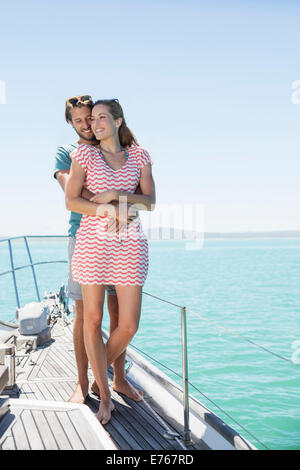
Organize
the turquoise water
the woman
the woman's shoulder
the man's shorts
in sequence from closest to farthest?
the woman, the woman's shoulder, the man's shorts, the turquoise water

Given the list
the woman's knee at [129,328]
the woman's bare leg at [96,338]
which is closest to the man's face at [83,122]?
the woman's bare leg at [96,338]

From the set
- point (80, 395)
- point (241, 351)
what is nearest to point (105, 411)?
point (80, 395)

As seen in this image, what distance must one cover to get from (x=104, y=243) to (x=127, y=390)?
89cm

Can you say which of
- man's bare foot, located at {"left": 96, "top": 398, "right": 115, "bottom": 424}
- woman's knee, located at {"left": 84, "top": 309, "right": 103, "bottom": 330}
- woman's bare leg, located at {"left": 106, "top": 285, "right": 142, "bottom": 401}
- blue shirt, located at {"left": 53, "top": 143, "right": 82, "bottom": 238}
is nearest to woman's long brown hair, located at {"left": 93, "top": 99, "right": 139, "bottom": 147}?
blue shirt, located at {"left": 53, "top": 143, "right": 82, "bottom": 238}

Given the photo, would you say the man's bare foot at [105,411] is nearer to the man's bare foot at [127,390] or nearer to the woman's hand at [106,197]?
the man's bare foot at [127,390]

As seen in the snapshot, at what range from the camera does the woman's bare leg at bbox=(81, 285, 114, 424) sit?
1963 millimetres

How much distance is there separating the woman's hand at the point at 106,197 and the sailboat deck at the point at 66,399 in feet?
2.89

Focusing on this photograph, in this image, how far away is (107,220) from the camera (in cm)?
192

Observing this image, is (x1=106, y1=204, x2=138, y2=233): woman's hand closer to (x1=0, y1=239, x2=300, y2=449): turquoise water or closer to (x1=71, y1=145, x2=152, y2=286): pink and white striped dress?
(x1=71, y1=145, x2=152, y2=286): pink and white striped dress

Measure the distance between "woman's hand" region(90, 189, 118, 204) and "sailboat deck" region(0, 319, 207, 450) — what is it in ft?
2.89

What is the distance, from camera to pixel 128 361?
2.93 meters

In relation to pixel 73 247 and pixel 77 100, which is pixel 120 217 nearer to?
pixel 73 247

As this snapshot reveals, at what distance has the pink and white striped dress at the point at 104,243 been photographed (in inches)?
75.6

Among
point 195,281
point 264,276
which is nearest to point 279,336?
point 195,281
